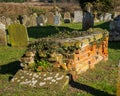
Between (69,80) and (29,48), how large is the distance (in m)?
1.67

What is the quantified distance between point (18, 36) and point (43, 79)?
7843 millimetres

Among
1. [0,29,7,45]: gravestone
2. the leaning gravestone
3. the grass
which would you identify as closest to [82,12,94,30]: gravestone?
the leaning gravestone

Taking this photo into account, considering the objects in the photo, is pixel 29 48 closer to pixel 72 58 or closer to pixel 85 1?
pixel 72 58

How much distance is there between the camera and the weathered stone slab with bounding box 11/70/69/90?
378 inches

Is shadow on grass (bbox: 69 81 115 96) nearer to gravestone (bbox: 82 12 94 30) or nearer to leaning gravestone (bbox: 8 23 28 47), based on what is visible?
leaning gravestone (bbox: 8 23 28 47)

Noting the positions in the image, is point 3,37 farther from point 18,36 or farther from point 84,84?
point 84,84

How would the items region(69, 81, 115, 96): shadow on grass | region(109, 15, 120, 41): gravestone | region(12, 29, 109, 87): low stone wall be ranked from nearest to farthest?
region(69, 81, 115, 96): shadow on grass → region(12, 29, 109, 87): low stone wall → region(109, 15, 120, 41): gravestone

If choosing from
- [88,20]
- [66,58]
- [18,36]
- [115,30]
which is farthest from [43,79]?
[88,20]

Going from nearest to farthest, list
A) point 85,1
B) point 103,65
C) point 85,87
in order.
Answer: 1. point 85,87
2. point 103,65
3. point 85,1

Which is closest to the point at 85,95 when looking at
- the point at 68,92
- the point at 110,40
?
the point at 68,92

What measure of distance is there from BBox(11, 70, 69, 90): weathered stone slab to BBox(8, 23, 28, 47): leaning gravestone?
23.1ft

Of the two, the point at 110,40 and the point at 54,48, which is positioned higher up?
the point at 54,48

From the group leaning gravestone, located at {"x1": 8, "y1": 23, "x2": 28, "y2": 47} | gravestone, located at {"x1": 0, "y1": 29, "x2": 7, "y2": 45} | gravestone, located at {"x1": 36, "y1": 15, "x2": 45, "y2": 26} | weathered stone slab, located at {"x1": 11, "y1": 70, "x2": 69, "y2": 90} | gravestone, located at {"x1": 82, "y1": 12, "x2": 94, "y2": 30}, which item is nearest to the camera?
weathered stone slab, located at {"x1": 11, "y1": 70, "x2": 69, "y2": 90}

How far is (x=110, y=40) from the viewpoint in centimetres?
1831
